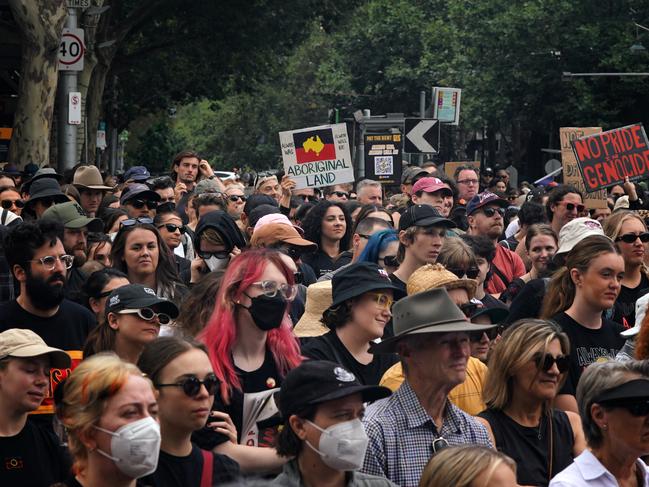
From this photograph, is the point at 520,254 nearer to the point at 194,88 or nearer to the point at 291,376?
the point at 291,376

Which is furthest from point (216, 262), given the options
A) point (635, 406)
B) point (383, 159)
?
point (383, 159)

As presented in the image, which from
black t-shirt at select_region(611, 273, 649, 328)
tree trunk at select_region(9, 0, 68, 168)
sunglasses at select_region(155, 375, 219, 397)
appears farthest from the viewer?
tree trunk at select_region(9, 0, 68, 168)

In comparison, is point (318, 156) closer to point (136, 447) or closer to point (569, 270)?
point (569, 270)

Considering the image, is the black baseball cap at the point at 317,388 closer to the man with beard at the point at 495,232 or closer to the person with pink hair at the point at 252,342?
the person with pink hair at the point at 252,342

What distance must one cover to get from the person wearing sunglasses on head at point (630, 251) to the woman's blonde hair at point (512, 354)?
8.90ft

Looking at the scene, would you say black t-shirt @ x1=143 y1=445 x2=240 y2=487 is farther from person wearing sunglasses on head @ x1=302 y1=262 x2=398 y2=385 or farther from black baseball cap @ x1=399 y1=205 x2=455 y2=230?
black baseball cap @ x1=399 y1=205 x2=455 y2=230

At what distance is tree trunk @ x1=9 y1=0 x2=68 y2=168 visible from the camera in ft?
72.2

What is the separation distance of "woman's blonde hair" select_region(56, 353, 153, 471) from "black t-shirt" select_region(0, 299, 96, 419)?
231 centimetres

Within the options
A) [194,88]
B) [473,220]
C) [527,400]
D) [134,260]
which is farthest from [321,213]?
[194,88]

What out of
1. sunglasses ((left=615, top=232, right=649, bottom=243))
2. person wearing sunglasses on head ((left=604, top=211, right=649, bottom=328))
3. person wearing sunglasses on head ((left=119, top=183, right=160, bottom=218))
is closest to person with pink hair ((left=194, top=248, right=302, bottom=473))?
person wearing sunglasses on head ((left=604, top=211, right=649, bottom=328))

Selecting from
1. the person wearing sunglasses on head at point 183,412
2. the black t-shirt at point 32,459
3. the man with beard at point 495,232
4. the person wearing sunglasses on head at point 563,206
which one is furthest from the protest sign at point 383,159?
the person wearing sunglasses on head at point 183,412

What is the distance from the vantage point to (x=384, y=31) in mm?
66625

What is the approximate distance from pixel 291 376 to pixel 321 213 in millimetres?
6095

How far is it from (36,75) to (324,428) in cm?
1853
